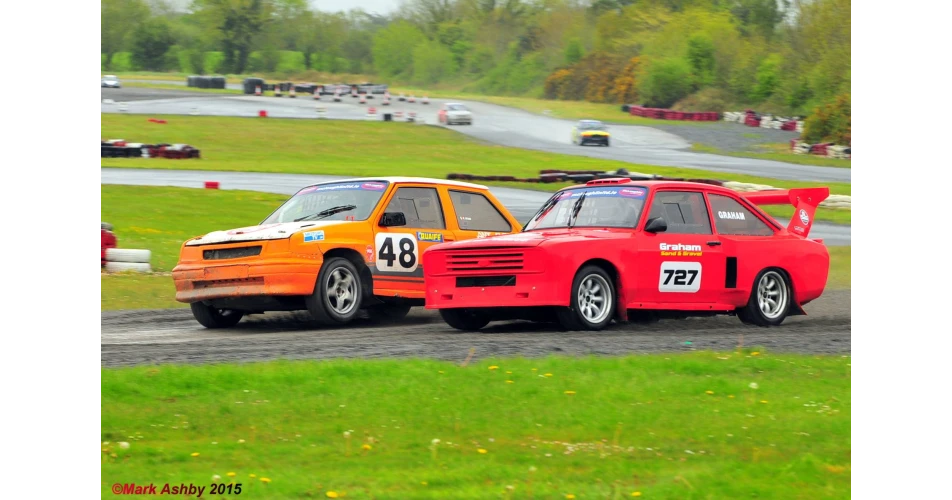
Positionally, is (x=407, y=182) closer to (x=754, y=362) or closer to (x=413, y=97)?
(x=754, y=362)

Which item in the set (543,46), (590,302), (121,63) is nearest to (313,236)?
(590,302)

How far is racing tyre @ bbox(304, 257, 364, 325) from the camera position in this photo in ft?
37.6

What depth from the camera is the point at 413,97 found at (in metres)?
→ 49.4

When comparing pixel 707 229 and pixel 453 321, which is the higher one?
pixel 707 229

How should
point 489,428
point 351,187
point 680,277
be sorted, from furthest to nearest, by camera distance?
point 351,187 < point 680,277 < point 489,428

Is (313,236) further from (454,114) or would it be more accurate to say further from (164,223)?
(454,114)

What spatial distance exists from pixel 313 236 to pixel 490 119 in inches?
1529

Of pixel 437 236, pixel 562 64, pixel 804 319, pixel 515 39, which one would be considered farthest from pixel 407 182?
pixel 562 64

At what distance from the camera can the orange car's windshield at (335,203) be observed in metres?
12.3

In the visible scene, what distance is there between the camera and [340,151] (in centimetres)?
4225

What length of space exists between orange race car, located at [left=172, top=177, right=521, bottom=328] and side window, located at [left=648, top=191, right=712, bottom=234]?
2152 mm

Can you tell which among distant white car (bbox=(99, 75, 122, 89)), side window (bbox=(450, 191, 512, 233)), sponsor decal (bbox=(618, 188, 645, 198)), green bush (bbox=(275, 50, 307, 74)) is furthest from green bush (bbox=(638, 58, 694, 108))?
sponsor decal (bbox=(618, 188, 645, 198))
